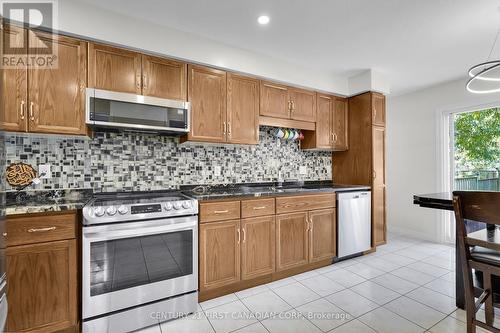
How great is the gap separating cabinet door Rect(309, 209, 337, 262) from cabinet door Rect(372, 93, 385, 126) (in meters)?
1.53

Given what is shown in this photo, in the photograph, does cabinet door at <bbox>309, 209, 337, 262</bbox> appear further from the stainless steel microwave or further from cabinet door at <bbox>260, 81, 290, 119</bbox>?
the stainless steel microwave

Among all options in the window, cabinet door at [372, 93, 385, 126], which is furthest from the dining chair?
the window

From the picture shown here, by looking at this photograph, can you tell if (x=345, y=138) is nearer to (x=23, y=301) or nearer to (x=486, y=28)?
(x=486, y=28)

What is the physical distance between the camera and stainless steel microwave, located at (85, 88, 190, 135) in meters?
2.05

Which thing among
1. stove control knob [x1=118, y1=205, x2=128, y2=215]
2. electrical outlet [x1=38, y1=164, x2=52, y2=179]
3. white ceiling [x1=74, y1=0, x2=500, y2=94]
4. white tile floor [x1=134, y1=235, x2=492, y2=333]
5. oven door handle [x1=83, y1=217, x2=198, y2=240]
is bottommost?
white tile floor [x1=134, y1=235, x2=492, y2=333]

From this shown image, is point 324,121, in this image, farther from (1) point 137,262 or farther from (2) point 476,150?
(1) point 137,262

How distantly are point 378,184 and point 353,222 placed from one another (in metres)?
0.78

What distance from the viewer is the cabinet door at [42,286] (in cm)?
157

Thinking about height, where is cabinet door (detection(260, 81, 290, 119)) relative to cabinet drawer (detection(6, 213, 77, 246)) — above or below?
above

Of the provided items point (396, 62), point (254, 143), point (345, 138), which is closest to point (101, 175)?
point (254, 143)

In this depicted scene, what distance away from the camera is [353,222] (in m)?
3.23

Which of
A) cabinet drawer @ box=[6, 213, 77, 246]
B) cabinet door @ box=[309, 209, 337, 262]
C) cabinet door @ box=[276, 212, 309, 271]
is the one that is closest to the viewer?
cabinet drawer @ box=[6, 213, 77, 246]

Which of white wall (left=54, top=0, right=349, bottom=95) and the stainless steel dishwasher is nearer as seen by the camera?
white wall (left=54, top=0, right=349, bottom=95)

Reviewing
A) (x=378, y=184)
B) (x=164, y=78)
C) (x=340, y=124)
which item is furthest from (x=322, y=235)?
(x=164, y=78)
